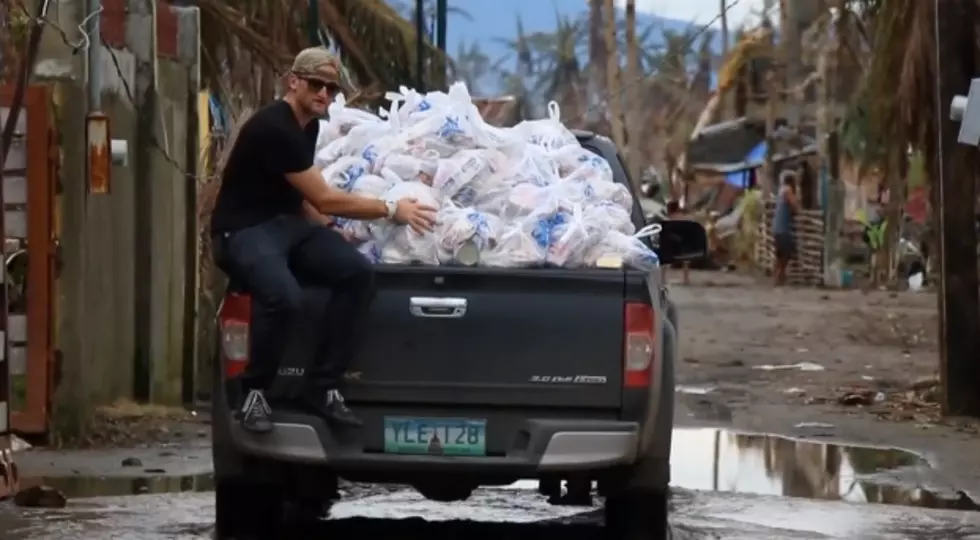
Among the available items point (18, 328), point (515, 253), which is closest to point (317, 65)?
point (515, 253)

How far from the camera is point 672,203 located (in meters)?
35.5

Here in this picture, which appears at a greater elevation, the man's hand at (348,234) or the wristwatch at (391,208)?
the wristwatch at (391,208)

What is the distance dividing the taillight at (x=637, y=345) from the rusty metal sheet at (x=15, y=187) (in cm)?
543

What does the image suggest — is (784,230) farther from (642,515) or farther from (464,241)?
(464,241)

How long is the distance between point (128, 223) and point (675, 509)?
519 centimetres

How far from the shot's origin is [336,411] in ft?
25.8

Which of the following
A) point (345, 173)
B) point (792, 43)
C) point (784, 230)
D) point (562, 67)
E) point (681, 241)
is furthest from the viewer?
point (562, 67)

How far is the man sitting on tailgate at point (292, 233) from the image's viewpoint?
7852 millimetres

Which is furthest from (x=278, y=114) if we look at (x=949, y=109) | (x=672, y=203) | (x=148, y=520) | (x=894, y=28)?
(x=672, y=203)

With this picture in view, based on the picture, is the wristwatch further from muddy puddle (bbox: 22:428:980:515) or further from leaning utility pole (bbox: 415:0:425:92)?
leaning utility pole (bbox: 415:0:425:92)

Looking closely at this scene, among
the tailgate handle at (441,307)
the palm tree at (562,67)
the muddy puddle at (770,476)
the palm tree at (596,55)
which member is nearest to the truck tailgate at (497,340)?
the tailgate handle at (441,307)

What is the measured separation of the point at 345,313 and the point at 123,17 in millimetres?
6540

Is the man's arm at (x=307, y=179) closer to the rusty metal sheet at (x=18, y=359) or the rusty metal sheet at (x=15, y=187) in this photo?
the rusty metal sheet at (x=15, y=187)

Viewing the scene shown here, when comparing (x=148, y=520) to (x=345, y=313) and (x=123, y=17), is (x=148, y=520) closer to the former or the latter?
(x=345, y=313)
